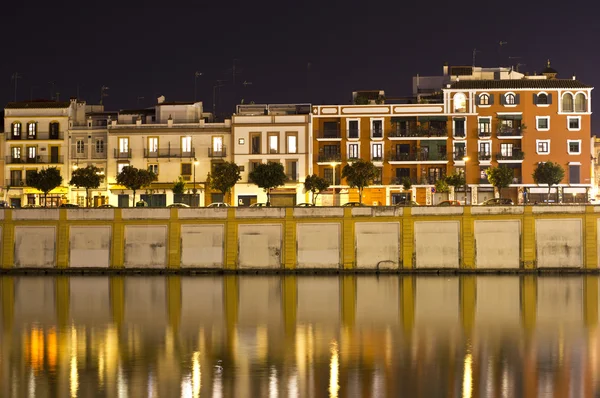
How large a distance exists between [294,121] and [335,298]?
92.1 feet

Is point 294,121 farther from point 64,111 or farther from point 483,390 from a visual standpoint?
point 483,390

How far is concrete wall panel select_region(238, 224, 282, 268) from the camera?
58281mm

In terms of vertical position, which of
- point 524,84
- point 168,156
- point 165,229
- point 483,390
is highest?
point 524,84

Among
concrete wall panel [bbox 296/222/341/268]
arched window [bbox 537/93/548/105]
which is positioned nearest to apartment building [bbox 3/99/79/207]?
concrete wall panel [bbox 296/222/341/268]

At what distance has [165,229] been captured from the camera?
58688mm

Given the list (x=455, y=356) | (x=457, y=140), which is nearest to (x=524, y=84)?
(x=457, y=140)

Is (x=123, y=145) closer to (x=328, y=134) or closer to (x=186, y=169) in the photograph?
(x=186, y=169)

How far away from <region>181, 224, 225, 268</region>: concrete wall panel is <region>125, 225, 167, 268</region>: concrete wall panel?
1159 mm

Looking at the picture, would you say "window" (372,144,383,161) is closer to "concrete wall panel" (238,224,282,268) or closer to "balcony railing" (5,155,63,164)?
"concrete wall panel" (238,224,282,268)

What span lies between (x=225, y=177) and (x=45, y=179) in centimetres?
1093

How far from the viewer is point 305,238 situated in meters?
58.2

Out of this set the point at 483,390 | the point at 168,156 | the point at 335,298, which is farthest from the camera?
the point at 168,156

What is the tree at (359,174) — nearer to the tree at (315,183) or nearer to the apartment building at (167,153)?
the tree at (315,183)

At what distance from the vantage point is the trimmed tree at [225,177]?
227 feet
